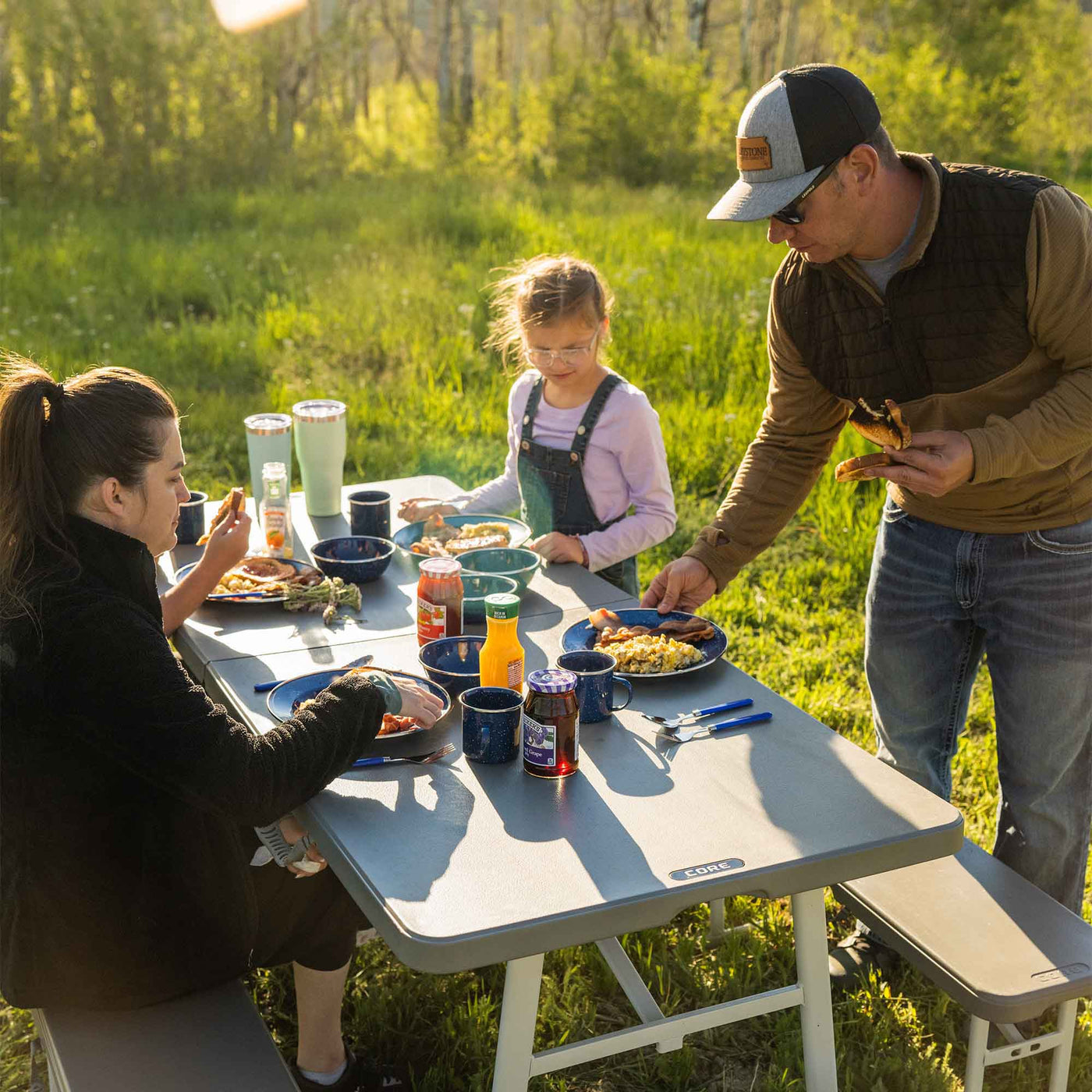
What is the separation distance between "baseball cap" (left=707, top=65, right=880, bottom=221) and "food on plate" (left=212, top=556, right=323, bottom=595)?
1362mm

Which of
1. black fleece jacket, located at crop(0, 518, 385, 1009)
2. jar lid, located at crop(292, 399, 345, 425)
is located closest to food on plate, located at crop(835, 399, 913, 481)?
black fleece jacket, located at crop(0, 518, 385, 1009)

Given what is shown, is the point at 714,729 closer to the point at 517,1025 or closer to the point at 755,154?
the point at 517,1025

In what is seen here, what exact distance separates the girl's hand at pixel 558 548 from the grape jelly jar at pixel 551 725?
1174mm

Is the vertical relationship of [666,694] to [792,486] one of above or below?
below

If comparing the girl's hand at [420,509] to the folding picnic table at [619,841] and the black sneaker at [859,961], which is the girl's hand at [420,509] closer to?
the folding picnic table at [619,841]

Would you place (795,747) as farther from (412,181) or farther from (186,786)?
(412,181)

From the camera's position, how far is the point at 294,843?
2.28 meters

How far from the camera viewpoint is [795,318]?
2936mm

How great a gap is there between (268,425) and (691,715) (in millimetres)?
1901

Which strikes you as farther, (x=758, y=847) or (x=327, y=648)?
(x=327, y=648)

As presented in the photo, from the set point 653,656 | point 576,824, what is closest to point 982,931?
point 653,656

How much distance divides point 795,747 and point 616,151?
18023mm

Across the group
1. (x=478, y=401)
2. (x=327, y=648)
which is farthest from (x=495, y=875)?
(x=478, y=401)

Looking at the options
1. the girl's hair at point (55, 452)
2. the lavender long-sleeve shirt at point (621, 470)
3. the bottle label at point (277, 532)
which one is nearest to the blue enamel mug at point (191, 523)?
the bottle label at point (277, 532)
